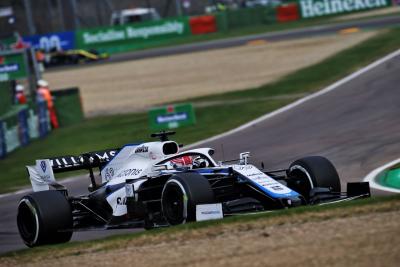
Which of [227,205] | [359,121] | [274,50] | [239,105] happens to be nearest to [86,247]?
[227,205]

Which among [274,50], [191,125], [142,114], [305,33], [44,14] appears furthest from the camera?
[44,14]

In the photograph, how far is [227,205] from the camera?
12.5m

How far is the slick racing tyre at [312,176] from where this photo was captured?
13.1 metres

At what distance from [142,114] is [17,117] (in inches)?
191

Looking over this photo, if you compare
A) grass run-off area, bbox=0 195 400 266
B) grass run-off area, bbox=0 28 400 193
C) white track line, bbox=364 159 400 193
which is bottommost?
grass run-off area, bbox=0 28 400 193

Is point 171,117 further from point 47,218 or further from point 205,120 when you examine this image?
point 47,218

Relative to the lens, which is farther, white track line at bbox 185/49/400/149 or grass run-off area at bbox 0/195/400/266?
white track line at bbox 185/49/400/149

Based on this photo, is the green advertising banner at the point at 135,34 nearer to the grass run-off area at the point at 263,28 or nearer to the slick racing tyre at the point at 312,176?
A: the grass run-off area at the point at 263,28

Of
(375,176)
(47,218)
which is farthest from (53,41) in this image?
(47,218)

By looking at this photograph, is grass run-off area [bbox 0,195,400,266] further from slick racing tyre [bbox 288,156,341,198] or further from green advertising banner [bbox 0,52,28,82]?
green advertising banner [bbox 0,52,28,82]

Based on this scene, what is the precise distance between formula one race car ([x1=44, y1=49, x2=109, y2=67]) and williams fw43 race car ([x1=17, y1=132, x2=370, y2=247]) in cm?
4017

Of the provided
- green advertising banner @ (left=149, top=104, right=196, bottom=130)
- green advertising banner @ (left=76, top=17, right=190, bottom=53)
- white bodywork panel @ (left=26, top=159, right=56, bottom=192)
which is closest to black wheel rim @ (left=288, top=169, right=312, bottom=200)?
white bodywork panel @ (left=26, top=159, right=56, bottom=192)

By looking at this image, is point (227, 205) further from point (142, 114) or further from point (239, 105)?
point (142, 114)

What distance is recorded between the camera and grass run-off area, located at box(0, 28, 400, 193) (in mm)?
25141
